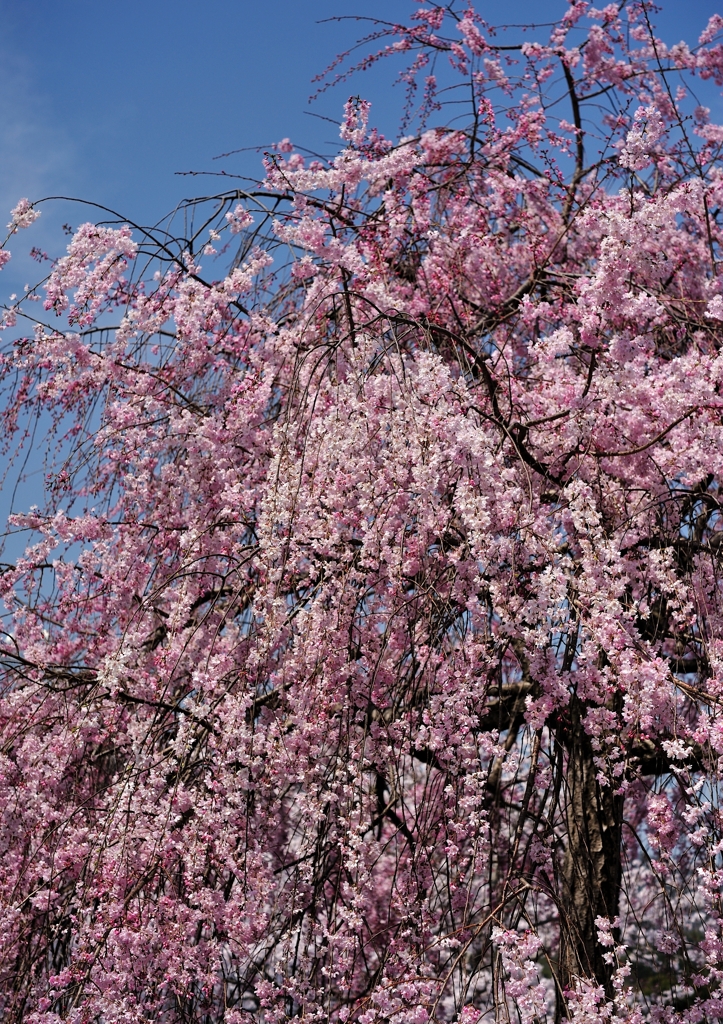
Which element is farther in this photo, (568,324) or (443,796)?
(568,324)

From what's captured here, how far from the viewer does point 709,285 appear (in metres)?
4.93

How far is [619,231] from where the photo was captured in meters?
3.37

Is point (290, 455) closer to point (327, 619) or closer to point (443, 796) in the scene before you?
point (327, 619)

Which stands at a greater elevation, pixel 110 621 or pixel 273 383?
pixel 273 383

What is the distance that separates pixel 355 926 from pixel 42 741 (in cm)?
179

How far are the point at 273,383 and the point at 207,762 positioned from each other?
178cm

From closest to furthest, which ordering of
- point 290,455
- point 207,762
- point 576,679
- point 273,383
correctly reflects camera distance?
point 576,679, point 207,762, point 290,455, point 273,383

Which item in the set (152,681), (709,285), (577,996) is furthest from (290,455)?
(709,285)

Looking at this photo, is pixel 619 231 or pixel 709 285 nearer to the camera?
pixel 619 231

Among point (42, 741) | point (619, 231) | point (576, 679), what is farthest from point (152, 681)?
point (619, 231)

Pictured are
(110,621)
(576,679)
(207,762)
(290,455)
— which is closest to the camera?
(576,679)

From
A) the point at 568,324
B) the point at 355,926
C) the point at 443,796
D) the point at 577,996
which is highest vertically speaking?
the point at 568,324

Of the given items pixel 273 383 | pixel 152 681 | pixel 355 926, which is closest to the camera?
pixel 355 926

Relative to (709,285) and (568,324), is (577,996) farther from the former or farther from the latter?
(709,285)
